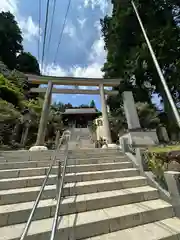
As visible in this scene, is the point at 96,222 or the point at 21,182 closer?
the point at 96,222

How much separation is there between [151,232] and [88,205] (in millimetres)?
1051

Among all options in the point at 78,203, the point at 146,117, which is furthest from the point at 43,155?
the point at 146,117

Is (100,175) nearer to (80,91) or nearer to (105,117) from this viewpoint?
(105,117)

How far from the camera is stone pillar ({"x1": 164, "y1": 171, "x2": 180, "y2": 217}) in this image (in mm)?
2609

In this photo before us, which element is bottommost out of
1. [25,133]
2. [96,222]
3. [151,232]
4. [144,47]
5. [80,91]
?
[151,232]

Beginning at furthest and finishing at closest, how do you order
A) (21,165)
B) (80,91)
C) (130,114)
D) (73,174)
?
(130,114) < (80,91) < (21,165) < (73,174)

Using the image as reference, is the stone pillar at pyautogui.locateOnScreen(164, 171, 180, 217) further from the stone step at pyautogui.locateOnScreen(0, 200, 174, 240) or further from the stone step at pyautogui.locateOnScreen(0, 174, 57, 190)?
the stone step at pyautogui.locateOnScreen(0, 174, 57, 190)

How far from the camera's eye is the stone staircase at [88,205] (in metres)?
2.02

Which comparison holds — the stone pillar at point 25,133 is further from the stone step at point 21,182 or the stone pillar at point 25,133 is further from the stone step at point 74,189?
the stone step at point 74,189

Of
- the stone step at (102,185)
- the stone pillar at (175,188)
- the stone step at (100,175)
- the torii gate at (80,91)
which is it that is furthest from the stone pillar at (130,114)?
the stone pillar at (175,188)

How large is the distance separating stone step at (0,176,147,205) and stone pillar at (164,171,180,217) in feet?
2.42

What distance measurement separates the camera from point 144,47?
36.4 feet

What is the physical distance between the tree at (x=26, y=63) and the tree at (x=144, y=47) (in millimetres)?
14094

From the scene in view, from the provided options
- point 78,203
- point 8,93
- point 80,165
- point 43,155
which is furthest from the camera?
point 8,93
